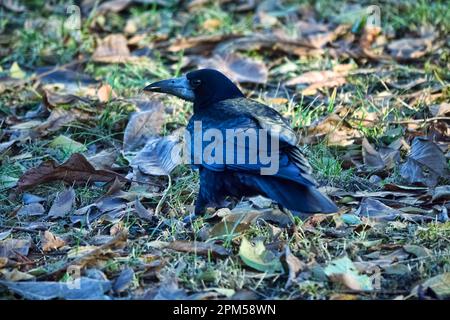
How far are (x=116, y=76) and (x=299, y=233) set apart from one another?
281 centimetres

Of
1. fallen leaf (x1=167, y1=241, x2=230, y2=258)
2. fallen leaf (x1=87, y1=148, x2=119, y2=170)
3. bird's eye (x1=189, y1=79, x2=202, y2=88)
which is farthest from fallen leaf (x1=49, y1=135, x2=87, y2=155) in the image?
fallen leaf (x1=167, y1=241, x2=230, y2=258)

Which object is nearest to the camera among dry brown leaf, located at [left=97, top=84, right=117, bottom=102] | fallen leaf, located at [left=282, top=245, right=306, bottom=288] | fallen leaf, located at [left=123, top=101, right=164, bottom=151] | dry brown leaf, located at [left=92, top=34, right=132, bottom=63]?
fallen leaf, located at [left=282, top=245, right=306, bottom=288]

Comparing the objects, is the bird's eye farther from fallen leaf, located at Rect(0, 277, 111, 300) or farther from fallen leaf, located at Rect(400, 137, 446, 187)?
fallen leaf, located at Rect(0, 277, 111, 300)

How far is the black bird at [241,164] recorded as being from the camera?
160 inches

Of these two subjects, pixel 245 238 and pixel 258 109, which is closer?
pixel 245 238

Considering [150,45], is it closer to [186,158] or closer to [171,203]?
[186,158]

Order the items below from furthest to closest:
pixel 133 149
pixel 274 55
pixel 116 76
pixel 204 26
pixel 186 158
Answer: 1. pixel 204 26
2. pixel 274 55
3. pixel 116 76
4. pixel 133 149
5. pixel 186 158

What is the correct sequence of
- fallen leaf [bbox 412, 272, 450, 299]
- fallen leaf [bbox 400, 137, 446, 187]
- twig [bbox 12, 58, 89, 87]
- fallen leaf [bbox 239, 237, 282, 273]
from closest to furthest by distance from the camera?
1. fallen leaf [bbox 412, 272, 450, 299]
2. fallen leaf [bbox 239, 237, 282, 273]
3. fallen leaf [bbox 400, 137, 446, 187]
4. twig [bbox 12, 58, 89, 87]

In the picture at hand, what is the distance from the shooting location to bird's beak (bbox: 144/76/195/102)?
17.4 ft

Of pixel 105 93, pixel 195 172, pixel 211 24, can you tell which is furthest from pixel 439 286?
pixel 211 24

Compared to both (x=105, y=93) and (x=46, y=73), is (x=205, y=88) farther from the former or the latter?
(x=46, y=73)

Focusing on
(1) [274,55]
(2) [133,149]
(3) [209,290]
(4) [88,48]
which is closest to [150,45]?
(4) [88,48]

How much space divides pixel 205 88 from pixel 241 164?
1.08 m
